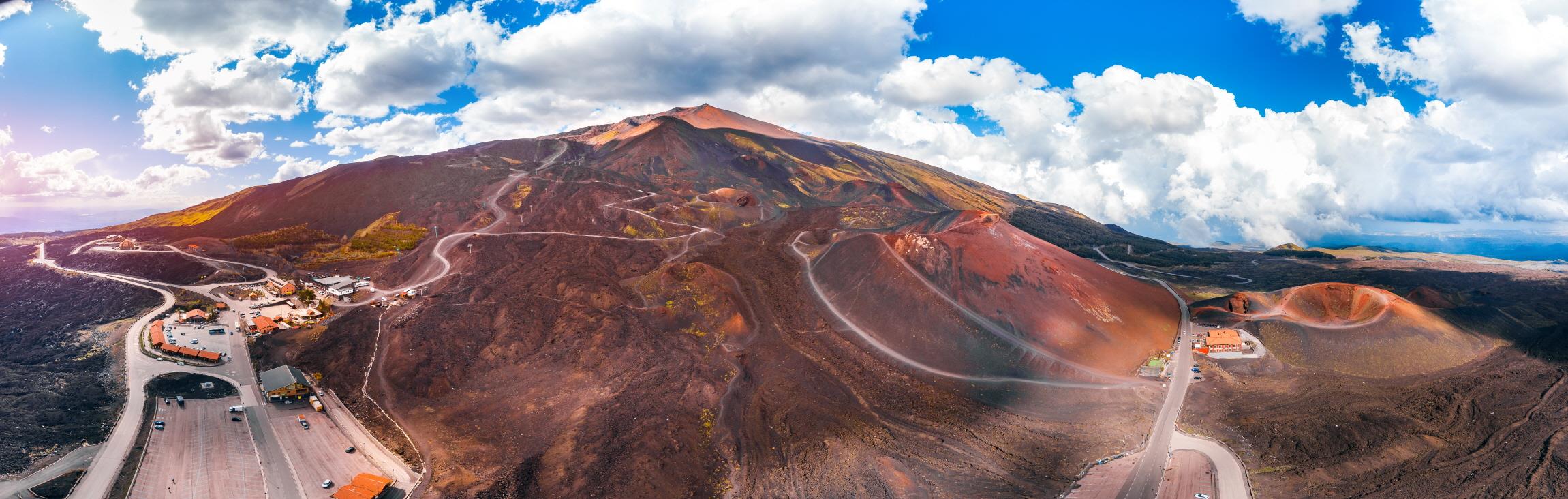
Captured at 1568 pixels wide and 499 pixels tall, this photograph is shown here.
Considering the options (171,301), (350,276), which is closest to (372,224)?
(350,276)

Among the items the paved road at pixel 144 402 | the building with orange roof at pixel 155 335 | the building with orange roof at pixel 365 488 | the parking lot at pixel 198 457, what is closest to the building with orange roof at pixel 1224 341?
the paved road at pixel 144 402

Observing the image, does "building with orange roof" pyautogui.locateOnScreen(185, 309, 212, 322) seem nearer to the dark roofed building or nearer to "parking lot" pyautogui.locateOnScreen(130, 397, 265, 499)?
the dark roofed building

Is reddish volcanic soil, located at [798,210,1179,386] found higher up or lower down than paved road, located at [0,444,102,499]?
higher up

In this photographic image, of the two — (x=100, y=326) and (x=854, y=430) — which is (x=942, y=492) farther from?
(x=100, y=326)

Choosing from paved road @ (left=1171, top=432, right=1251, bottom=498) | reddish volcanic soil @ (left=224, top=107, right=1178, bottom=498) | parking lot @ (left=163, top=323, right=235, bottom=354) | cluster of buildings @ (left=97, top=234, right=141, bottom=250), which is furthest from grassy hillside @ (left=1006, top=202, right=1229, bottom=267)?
cluster of buildings @ (left=97, top=234, right=141, bottom=250)

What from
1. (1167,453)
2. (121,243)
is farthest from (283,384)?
(121,243)

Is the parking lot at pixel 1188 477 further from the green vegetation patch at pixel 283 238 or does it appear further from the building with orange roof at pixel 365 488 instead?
the green vegetation patch at pixel 283 238

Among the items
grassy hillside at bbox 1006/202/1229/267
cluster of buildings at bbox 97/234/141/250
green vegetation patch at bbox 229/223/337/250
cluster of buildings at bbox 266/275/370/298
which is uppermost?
grassy hillside at bbox 1006/202/1229/267
